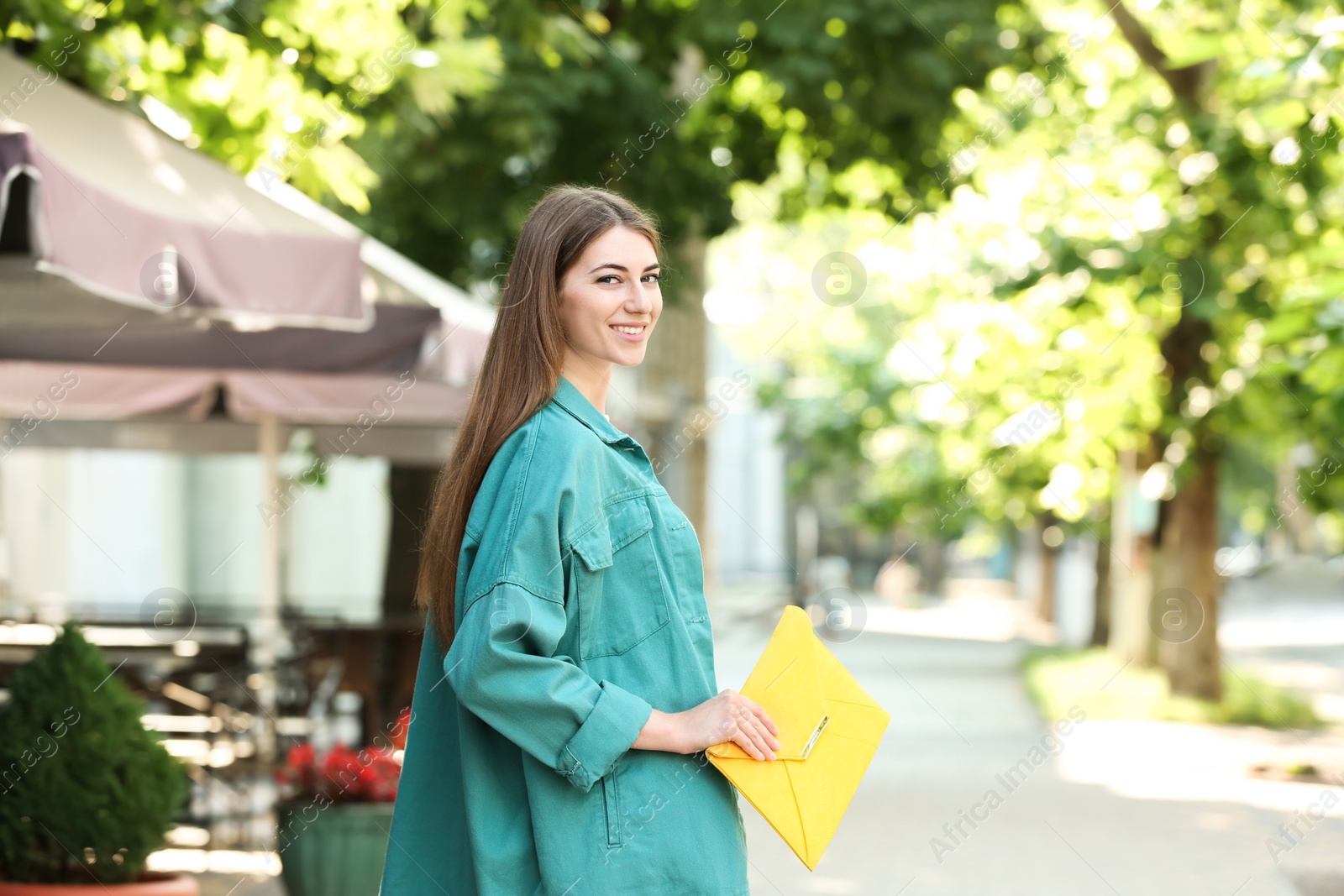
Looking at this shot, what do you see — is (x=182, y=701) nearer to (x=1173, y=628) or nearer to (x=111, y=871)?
(x=111, y=871)

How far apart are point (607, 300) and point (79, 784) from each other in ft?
10.7

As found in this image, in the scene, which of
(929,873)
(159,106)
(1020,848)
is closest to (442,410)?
(159,106)

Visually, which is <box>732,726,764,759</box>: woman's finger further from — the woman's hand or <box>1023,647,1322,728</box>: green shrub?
<box>1023,647,1322,728</box>: green shrub

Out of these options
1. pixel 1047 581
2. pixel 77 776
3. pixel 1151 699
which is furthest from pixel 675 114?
pixel 1047 581

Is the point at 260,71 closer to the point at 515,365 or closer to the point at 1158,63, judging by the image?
the point at 515,365

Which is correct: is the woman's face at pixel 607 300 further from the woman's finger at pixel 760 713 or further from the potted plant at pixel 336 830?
the potted plant at pixel 336 830

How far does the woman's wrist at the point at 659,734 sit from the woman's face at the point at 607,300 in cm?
52

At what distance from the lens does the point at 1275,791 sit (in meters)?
10.9

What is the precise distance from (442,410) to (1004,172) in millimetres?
10233

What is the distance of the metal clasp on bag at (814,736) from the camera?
7.16 ft

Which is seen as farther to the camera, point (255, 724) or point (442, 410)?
point (255, 724)

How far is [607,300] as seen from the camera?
2.22 meters

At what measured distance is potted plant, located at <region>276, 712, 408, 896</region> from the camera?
532 centimetres

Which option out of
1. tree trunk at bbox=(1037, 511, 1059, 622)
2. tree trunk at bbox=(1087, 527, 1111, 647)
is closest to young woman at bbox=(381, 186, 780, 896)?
tree trunk at bbox=(1087, 527, 1111, 647)
